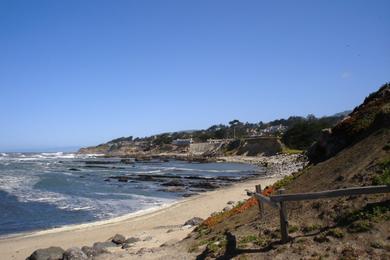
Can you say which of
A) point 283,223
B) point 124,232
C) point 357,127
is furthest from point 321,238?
point 124,232

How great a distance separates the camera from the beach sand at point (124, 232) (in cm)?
1691

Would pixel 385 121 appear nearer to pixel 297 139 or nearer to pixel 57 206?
pixel 57 206

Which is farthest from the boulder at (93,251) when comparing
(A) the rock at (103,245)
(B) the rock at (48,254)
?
(B) the rock at (48,254)

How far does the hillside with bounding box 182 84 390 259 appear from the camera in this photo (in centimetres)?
Answer: 854

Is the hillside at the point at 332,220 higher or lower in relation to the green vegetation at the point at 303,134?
lower

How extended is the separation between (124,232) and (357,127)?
11.4 m

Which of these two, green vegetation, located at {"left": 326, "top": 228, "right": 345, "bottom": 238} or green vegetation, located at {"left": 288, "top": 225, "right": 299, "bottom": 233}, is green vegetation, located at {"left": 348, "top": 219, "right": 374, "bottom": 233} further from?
green vegetation, located at {"left": 288, "top": 225, "right": 299, "bottom": 233}

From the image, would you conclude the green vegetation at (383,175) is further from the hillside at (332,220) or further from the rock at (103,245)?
the rock at (103,245)

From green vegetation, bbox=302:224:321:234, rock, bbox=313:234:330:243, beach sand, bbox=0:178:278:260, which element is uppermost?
green vegetation, bbox=302:224:321:234

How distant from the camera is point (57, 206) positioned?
1214 inches

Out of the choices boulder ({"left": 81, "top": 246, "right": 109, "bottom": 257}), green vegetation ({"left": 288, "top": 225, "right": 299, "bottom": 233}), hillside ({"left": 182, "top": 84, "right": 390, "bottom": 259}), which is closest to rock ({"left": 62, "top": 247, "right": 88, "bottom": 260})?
boulder ({"left": 81, "top": 246, "right": 109, "bottom": 257})

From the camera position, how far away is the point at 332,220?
31.8 ft

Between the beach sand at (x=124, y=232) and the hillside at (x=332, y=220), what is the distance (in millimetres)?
2198

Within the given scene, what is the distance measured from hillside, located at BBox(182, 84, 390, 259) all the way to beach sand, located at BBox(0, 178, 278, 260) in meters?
2.20
